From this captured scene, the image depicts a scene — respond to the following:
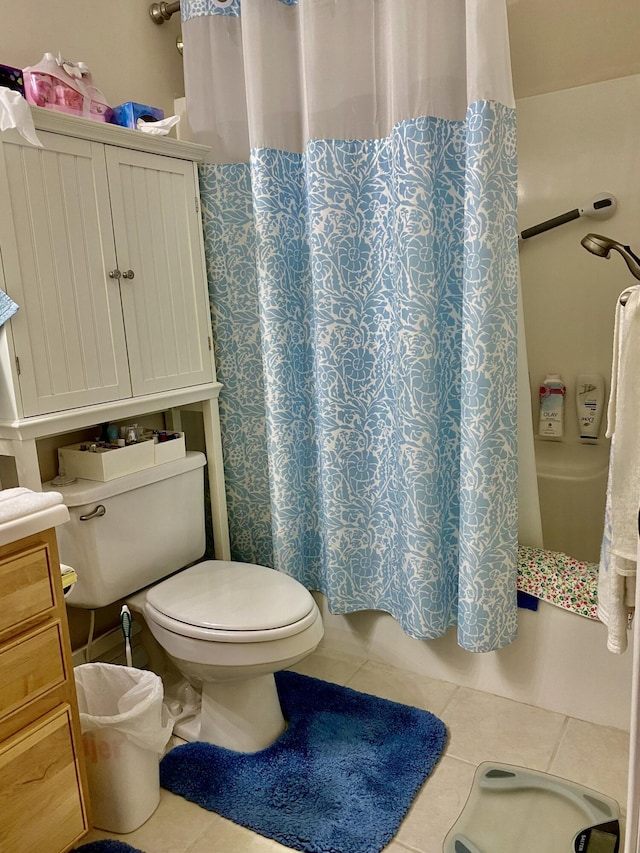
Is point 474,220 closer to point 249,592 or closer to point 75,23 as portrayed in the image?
point 249,592

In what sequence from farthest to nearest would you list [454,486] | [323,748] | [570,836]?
[454,486] < [323,748] < [570,836]

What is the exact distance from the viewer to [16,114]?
1.42 m

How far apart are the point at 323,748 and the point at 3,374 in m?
1.21

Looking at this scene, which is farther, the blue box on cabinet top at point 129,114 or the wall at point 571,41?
the wall at point 571,41

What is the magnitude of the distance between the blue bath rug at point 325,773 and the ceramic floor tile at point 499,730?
59mm

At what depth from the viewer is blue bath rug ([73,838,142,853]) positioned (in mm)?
1411

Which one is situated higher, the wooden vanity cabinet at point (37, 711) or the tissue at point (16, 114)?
the tissue at point (16, 114)

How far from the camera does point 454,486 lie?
72.6 inches

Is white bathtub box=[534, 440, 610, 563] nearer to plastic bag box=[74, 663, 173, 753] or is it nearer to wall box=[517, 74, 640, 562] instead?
wall box=[517, 74, 640, 562]

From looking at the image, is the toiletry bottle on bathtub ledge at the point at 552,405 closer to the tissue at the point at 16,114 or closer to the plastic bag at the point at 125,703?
the plastic bag at the point at 125,703

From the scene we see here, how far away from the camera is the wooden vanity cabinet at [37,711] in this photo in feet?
3.85

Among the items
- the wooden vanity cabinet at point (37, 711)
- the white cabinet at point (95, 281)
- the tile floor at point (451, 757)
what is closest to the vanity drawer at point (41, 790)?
the wooden vanity cabinet at point (37, 711)

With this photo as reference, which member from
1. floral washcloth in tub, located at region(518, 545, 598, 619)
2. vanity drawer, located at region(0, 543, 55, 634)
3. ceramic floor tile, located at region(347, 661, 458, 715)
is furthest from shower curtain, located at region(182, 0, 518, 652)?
vanity drawer, located at region(0, 543, 55, 634)

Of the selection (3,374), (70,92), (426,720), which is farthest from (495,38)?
(426,720)
